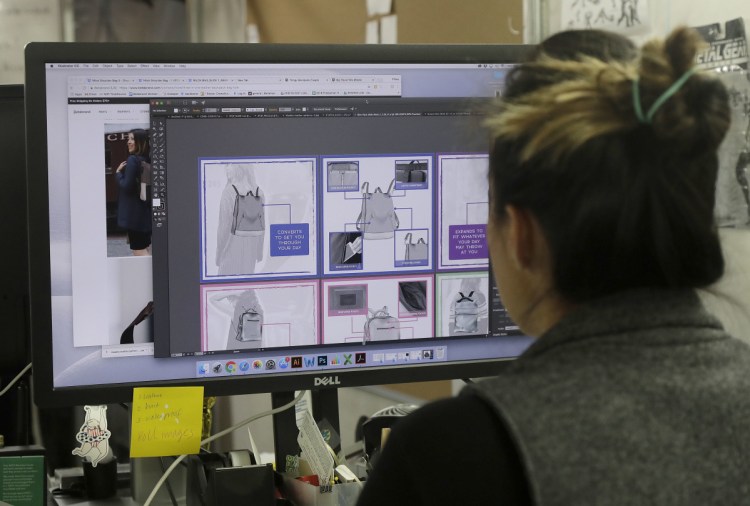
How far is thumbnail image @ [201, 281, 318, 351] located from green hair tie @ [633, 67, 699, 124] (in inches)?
21.4

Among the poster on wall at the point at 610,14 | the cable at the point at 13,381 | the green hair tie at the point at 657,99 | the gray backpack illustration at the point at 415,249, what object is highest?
the poster on wall at the point at 610,14

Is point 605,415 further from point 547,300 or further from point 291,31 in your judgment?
point 291,31

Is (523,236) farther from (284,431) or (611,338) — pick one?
(284,431)

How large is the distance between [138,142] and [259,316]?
24 cm

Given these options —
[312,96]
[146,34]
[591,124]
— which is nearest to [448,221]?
[312,96]

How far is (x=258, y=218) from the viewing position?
1.08 metres

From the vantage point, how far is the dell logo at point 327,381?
112 cm

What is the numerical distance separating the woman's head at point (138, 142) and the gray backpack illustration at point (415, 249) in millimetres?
324

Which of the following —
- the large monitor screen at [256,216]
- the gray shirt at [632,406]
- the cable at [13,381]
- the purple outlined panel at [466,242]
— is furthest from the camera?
the cable at [13,381]

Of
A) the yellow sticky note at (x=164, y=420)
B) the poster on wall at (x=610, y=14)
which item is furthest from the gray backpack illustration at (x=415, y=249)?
the poster on wall at (x=610, y=14)

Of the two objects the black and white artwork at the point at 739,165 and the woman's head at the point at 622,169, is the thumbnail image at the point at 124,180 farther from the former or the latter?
the black and white artwork at the point at 739,165

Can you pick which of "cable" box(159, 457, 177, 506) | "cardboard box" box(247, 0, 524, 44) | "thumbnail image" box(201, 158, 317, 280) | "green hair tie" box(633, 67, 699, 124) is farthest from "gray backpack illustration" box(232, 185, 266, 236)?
"cardboard box" box(247, 0, 524, 44)

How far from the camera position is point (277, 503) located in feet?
3.58

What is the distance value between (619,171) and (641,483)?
8.2 inches
